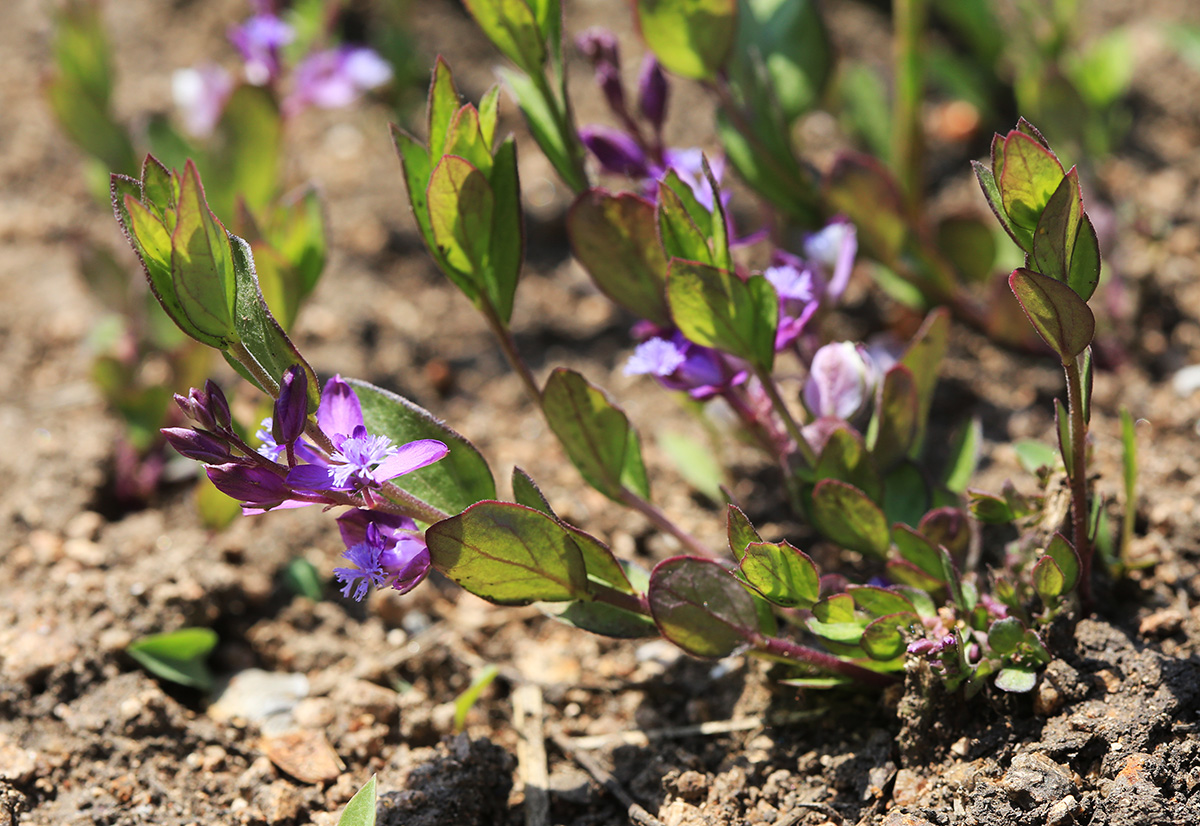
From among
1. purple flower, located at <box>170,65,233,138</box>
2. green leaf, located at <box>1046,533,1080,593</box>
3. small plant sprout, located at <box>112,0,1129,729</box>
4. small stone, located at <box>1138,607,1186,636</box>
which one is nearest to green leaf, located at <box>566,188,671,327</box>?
small plant sprout, located at <box>112,0,1129,729</box>

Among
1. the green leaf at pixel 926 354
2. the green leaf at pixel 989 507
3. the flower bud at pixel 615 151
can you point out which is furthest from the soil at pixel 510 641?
the flower bud at pixel 615 151

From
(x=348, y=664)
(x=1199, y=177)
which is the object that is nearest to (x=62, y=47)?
(x=348, y=664)

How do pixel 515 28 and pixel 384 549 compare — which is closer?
pixel 384 549

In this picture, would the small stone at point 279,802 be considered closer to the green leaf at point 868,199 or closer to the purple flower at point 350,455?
the purple flower at point 350,455

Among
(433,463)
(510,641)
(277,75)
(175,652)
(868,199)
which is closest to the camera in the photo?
(433,463)

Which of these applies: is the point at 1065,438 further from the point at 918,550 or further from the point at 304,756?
the point at 304,756

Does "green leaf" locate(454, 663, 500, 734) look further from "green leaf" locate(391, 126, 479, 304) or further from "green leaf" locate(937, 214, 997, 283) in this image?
"green leaf" locate(937, 214, 997, 283)

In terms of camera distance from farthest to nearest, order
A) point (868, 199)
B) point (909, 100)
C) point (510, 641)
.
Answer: point (909, 100) < point (868, 199) < point (510, 641)

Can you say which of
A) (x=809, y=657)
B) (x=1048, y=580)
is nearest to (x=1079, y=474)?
(x=1048, y=580)
